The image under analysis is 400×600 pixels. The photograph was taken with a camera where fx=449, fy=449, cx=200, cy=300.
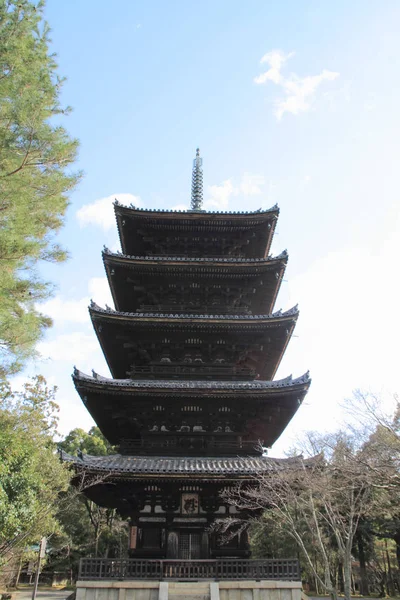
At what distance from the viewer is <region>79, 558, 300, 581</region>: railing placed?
42.0ft

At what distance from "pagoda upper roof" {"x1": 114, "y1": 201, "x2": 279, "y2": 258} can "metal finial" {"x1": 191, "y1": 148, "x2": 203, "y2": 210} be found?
5.58 metres

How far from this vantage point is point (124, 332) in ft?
59.6

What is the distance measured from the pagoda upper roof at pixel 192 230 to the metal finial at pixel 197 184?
558cm

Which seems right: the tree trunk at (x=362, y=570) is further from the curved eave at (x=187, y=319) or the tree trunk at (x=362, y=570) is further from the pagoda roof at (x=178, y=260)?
the pagoda roof at (x=178, y=260)

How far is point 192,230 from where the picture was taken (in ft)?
70.7

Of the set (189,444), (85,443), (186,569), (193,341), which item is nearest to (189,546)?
(186,569)

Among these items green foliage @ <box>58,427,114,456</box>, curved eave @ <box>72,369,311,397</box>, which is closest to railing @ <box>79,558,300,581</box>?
curved eave @ <box>72,369,311,397</box>

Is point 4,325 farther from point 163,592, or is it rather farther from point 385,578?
point 385,578

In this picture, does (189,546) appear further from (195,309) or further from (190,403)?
(195,309)

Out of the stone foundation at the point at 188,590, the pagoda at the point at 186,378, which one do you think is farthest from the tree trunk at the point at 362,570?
the stone foundation at the point at 188,590

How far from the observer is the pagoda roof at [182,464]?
13852 mm

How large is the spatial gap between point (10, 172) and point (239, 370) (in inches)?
455

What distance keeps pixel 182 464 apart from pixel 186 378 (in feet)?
12.1

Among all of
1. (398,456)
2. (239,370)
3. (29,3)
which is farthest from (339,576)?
(29,3)
